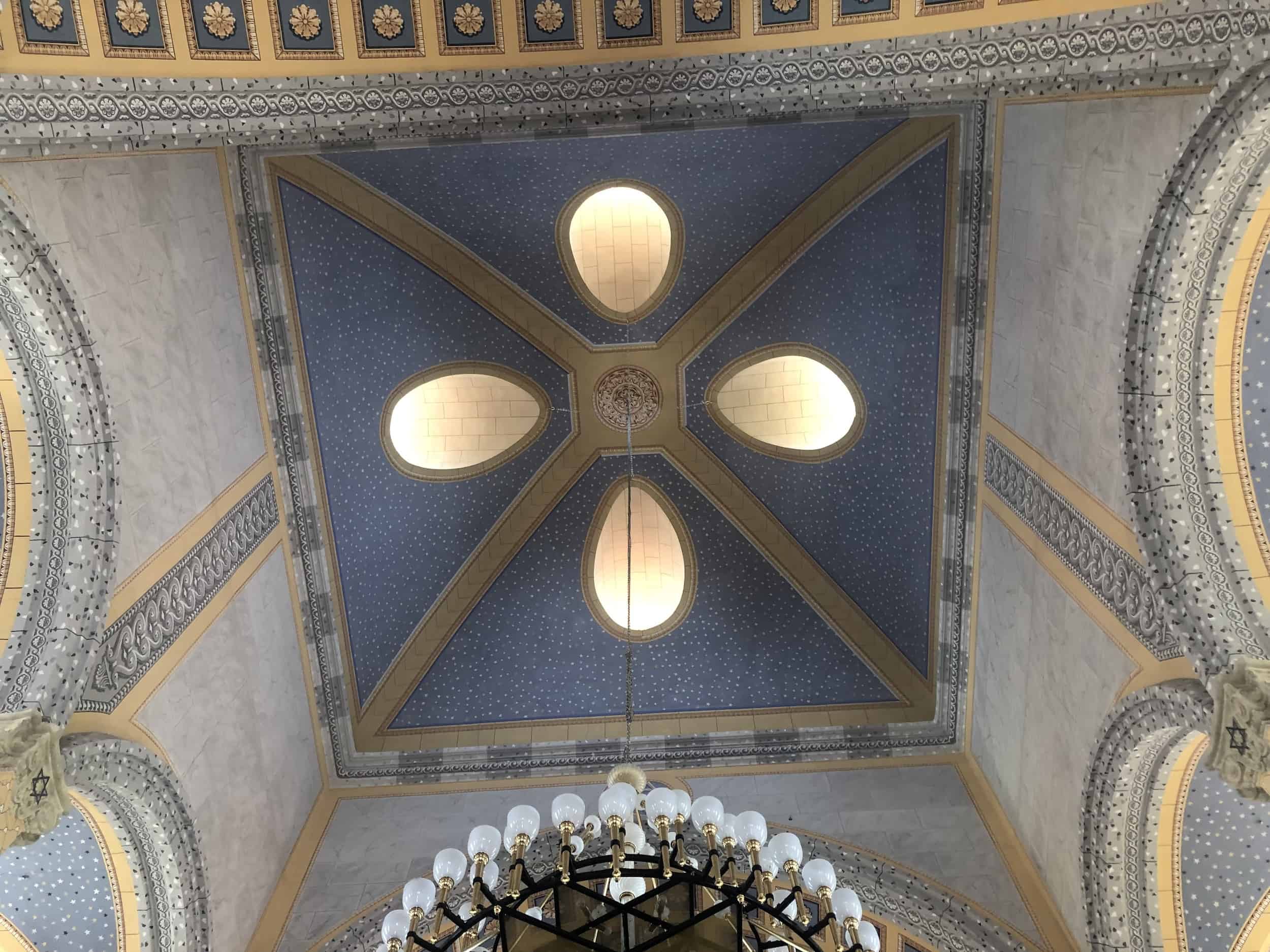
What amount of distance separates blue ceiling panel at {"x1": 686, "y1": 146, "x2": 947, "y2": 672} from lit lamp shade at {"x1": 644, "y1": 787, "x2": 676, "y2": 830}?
4405 mm

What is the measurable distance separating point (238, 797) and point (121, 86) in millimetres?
4653

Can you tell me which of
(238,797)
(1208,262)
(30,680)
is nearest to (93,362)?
(30,680)

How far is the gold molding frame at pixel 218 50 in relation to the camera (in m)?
4.62

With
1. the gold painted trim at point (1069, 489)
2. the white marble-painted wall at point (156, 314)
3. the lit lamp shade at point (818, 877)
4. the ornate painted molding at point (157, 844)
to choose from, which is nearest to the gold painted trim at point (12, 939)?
the ornate painted molding at point (157, 844)

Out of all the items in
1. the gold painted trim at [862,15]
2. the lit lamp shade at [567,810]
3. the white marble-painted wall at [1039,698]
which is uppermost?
the gold painted trim at [862,15]

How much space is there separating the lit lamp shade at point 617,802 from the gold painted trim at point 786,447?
4581 mm

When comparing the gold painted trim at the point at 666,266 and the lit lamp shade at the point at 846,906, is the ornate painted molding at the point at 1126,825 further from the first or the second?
the gold painted trim at the point at 666,266

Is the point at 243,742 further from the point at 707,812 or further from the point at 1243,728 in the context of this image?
the point at 1243,728

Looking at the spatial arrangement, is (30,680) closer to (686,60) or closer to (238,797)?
(238,797)

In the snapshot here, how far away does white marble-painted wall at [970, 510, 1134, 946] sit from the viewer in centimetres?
566

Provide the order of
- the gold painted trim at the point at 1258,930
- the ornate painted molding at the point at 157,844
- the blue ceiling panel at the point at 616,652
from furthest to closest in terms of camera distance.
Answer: the blue ceiling panel at the point at 616,652
the gold painted trim at the point at 1258,930
the ornate painted molding at the point at 157,844

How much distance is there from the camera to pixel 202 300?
235 inches

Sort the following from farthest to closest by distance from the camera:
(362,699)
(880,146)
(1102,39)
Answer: (362,699), (880,146), (1102,39)

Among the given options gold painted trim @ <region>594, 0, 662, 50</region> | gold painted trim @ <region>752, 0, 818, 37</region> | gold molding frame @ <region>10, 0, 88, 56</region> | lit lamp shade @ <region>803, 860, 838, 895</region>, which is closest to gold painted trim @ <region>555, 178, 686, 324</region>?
gold painted trim @ <region>594, 0, 662, 50</region>
